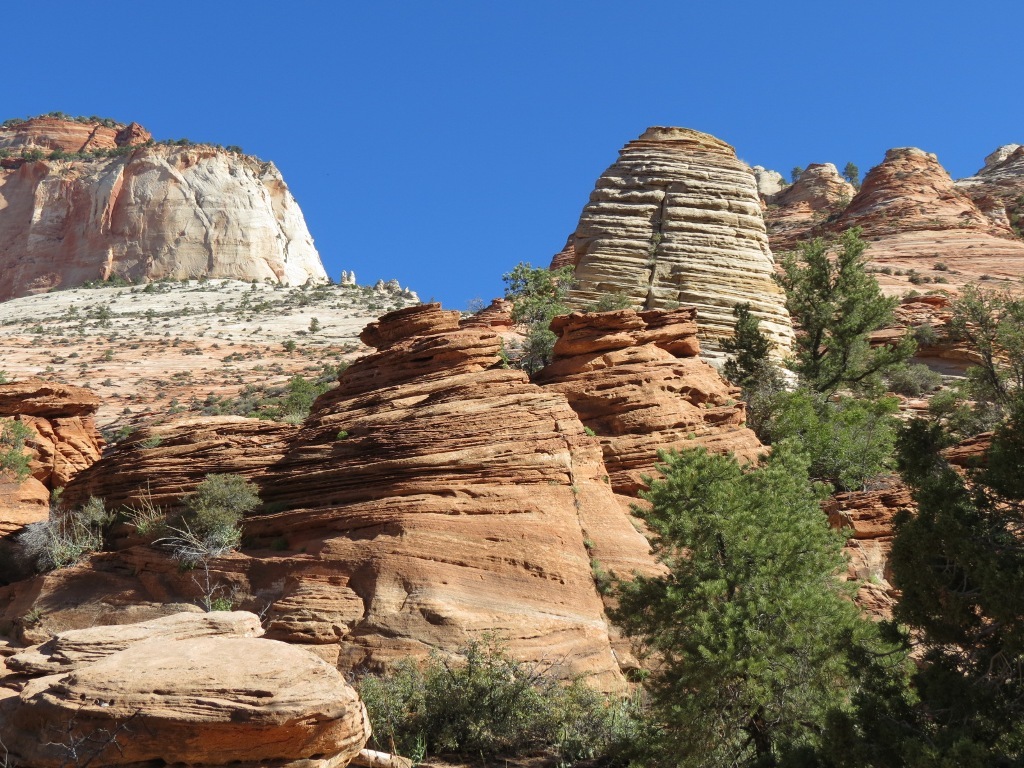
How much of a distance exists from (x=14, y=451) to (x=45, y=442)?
1795 mm

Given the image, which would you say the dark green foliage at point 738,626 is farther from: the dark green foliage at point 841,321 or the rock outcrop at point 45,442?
the dark green foliage at point 841,321

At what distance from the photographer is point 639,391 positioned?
21.3 metres

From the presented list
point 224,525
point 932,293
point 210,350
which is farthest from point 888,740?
point 210,350

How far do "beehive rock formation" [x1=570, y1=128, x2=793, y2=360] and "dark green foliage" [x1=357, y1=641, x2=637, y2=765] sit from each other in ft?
62.4

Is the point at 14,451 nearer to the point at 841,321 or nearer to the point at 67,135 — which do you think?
the point at 841,321

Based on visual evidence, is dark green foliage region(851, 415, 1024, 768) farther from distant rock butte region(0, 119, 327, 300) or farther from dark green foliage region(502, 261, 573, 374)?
distant rock butte region(0, 119, 327, 300)

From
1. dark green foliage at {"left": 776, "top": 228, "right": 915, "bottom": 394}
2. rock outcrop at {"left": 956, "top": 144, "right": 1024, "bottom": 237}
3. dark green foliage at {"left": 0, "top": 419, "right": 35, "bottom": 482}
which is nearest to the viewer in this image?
dark green foliage at {"left": 0, "top": 419, "right": 35, "bottom": 482}

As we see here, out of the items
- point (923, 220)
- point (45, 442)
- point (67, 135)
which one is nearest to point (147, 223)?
point (67, 135)

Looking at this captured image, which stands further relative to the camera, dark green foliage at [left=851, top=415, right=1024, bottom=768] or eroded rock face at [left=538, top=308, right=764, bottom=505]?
eroded rock face at [left=538, top=308, right=764, bottom=505]

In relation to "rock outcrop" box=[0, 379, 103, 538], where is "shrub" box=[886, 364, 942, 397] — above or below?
above

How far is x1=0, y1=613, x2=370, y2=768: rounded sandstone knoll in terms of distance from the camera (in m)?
9.30

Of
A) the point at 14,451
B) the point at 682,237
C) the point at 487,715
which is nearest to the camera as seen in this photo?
the point at 487,715

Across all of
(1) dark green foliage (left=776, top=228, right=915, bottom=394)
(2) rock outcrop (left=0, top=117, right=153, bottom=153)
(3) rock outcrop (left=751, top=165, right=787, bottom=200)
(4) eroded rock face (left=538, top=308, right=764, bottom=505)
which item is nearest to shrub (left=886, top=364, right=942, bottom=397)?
(1) dark green foliage (left=776, top=228, right=915, bottom=394)

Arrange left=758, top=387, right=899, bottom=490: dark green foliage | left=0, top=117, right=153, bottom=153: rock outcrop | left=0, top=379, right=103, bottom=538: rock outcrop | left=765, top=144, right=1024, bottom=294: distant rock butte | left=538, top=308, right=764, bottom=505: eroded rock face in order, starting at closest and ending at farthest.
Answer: left=538, top=308, right=764, bottom=505: eroded rock face → left=0, top=379, right=103, bottom=538: rock outcrop → left=758, top=387, right=899, bottom=490: dark green foliage → left=765, top=144, right=1024, bottom=294: distant rock butte → left=0, top=117, right=153, bottom=153: rock outcrop
